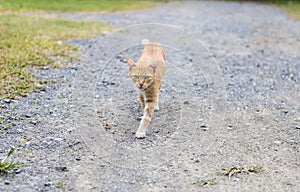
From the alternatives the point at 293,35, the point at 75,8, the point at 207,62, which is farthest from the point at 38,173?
the point at 75,8

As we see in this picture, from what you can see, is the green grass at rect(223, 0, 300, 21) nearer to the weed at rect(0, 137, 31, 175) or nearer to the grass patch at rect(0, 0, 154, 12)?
the grass patch at rect(0, 0, 154, 12)

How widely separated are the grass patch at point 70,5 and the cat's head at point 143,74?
29.5 feet

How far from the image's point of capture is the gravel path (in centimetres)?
463

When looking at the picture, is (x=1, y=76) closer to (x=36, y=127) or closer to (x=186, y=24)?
(x=36, y=127)

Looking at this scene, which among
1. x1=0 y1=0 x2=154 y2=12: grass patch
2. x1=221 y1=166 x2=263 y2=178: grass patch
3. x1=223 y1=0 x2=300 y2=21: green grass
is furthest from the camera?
x1=223 y1=0 x2=300 y2=21: green grass

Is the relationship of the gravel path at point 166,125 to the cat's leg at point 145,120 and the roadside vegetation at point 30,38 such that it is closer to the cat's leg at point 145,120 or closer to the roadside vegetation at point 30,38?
the cat's leg at point 145,120

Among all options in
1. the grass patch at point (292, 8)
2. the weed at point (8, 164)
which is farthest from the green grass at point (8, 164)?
the grass patch at point (292, 8)

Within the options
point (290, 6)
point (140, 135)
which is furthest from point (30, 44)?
point (290, 6)

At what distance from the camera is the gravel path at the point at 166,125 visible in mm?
4629

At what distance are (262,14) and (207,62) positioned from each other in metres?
8.46

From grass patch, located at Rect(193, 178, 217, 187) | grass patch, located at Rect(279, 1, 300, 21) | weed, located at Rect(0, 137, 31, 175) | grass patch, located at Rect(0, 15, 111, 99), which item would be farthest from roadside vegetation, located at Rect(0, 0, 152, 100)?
grass patch, located at Rect(279, 1, 300, 21)

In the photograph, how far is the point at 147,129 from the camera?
5.79 meters

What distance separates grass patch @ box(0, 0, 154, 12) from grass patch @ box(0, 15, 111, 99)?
6.71 feet

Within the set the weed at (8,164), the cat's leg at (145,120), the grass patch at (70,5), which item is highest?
the grass patch at (70,5)
